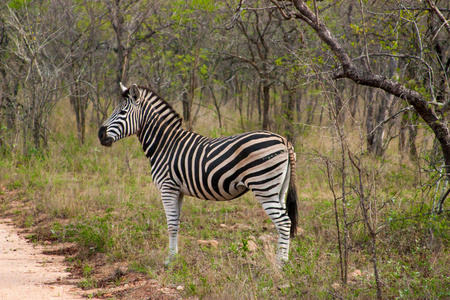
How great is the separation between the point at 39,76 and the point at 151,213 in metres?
5.26

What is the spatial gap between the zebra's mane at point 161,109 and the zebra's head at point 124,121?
148mm

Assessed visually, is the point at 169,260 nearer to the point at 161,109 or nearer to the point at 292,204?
the point at 292,204

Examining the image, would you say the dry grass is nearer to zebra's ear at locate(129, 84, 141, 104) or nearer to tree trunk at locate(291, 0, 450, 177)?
tree trunk at locate(291, 0, 450, 177)

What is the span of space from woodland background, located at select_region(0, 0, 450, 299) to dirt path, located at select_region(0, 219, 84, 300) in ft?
1.09

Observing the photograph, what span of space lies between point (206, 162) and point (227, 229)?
162 cm

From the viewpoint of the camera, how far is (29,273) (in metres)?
5.24

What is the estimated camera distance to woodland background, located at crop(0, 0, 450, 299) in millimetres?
4340

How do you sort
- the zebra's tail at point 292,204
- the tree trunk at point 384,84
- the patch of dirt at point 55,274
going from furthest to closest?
1. the zebra's tail at point 292,204
2. the patch of dirt at point 55,274
3. the tree trunk at point 384,84

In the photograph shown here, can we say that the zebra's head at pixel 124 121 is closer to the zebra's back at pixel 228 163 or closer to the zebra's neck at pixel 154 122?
the zebra's neck at pixel 154 122

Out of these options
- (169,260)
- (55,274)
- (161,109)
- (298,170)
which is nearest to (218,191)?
(169,260)

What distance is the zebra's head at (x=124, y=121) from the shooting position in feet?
19.5

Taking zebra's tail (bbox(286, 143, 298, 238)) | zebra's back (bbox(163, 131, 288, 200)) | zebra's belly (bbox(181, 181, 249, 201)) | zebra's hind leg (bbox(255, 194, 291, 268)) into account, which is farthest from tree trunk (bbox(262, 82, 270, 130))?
zebra's hind leg (bbox(255, 194, 291, 268))

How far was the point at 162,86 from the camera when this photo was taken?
11891mm

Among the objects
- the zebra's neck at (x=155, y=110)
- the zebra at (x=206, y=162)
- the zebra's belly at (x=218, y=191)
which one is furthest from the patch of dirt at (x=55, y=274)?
the zebra's neck at (x=155, y=110)
